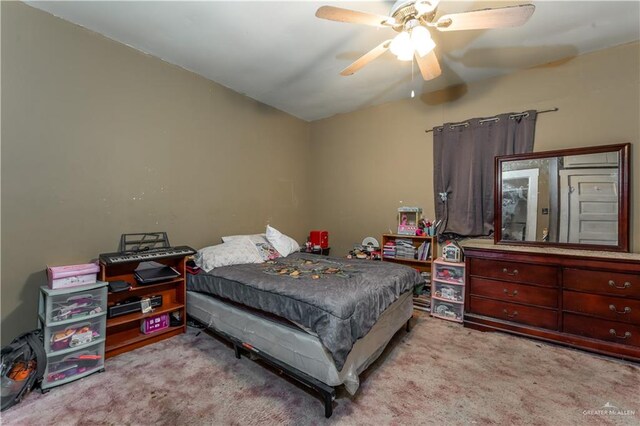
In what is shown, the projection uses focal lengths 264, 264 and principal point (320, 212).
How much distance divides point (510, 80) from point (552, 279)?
7.29ft

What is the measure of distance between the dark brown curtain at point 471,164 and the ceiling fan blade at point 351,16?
2.06 metres

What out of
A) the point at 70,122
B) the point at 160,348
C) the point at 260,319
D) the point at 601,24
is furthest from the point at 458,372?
the point at 70,122

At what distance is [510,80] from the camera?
304cm

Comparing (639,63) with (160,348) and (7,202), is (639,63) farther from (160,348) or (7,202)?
(7,202)

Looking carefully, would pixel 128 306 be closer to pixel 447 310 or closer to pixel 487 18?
pixel 447 310

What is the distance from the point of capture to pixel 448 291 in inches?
119

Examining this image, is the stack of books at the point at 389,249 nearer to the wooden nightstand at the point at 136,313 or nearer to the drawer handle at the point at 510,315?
the drawer handle at the point at 510,315

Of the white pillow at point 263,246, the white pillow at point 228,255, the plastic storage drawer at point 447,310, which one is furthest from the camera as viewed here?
the white pillow at point 263,246

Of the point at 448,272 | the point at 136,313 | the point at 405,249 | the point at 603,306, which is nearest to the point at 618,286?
the point at 603,306

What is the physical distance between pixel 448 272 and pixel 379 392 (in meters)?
1.78

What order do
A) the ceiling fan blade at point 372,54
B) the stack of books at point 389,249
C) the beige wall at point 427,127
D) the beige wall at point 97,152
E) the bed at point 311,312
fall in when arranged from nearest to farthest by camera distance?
the bed at point 311,312 → the ceiling fan blade at point 372,54 → the beige wall at point 97,152 → the beige wall at point 427,127 → the stack of books at point 389,249

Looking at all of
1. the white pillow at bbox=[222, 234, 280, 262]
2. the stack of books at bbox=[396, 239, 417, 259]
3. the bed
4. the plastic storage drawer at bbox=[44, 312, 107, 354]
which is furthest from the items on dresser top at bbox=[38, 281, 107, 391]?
the stack of books at bbox=[396, 239, 417, 259]

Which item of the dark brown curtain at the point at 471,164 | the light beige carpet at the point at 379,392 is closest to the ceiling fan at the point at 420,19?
the dark brown curtain at the point at 471,164

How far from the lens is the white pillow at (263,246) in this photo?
3209mm
